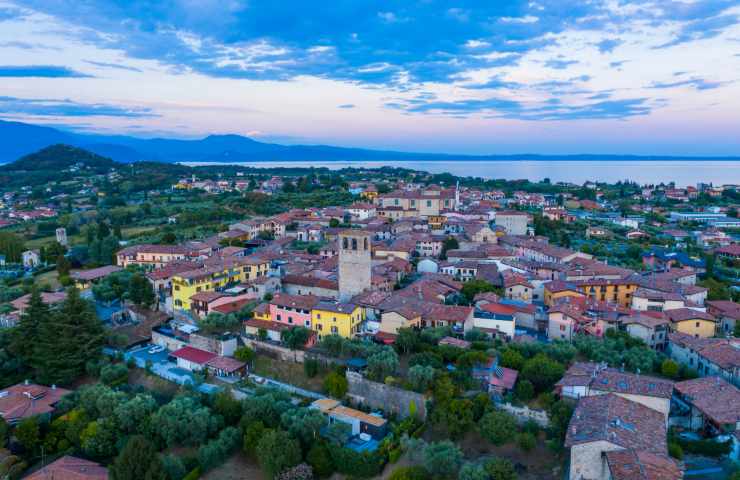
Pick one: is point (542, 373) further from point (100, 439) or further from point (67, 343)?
point (67, 343)

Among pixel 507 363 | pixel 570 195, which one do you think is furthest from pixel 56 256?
A: pixel 570 195

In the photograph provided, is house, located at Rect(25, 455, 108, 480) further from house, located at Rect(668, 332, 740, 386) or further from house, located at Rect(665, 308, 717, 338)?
house, located at Rect(665, 308, 717, 338)

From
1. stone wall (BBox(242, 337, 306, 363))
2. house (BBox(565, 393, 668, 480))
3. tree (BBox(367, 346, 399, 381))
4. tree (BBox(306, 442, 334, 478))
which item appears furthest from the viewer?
stone wall (BBox(242, 337, 306, 363))

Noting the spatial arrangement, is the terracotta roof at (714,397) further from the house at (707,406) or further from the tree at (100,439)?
the tree at (100,439)

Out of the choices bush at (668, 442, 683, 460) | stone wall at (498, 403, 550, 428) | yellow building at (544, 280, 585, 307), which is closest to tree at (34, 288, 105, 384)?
stone wall at (498, 403, 550, 428)

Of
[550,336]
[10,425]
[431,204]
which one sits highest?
[431,204]

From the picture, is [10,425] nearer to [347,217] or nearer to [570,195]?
[347,217]
